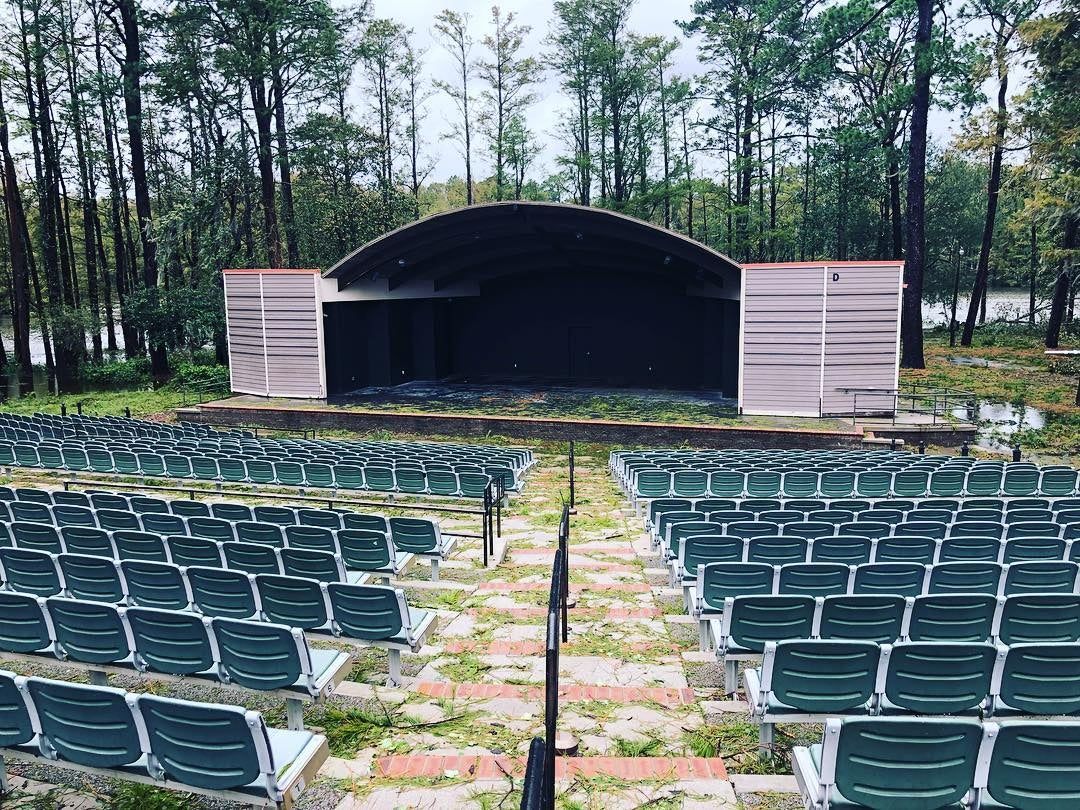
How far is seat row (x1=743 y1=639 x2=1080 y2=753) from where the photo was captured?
4184 mm

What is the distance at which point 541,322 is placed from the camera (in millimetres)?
30156

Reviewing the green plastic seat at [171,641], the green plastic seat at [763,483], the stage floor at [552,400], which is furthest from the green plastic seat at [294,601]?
the stage floor at [552,400]

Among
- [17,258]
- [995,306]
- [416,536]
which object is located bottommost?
[416,536]

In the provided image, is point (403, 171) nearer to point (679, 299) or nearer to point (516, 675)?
point (679, 299)

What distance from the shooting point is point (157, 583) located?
578 cm

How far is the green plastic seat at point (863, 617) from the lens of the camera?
4.96m

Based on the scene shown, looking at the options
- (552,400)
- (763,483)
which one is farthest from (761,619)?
(552,400)

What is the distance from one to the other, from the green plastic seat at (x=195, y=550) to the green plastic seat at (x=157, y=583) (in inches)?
28.8

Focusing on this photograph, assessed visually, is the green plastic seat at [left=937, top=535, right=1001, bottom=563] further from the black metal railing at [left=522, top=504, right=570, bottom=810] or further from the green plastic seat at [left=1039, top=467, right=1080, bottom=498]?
the green plastic seat at [left=1039, top=467, right=1080, bottom=498]

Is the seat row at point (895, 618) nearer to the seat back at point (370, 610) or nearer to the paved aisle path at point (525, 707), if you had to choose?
the paved aisle path at point (525, 707)

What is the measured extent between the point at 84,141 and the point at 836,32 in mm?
32647

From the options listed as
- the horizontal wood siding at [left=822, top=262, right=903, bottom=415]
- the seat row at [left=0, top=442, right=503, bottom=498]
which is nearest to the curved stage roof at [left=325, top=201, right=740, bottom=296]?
the horizontal wood siding at [left=822, top=262, right=903, bottom=415]

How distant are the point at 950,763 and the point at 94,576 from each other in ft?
19.7

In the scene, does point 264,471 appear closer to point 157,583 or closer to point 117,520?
point 117,520
